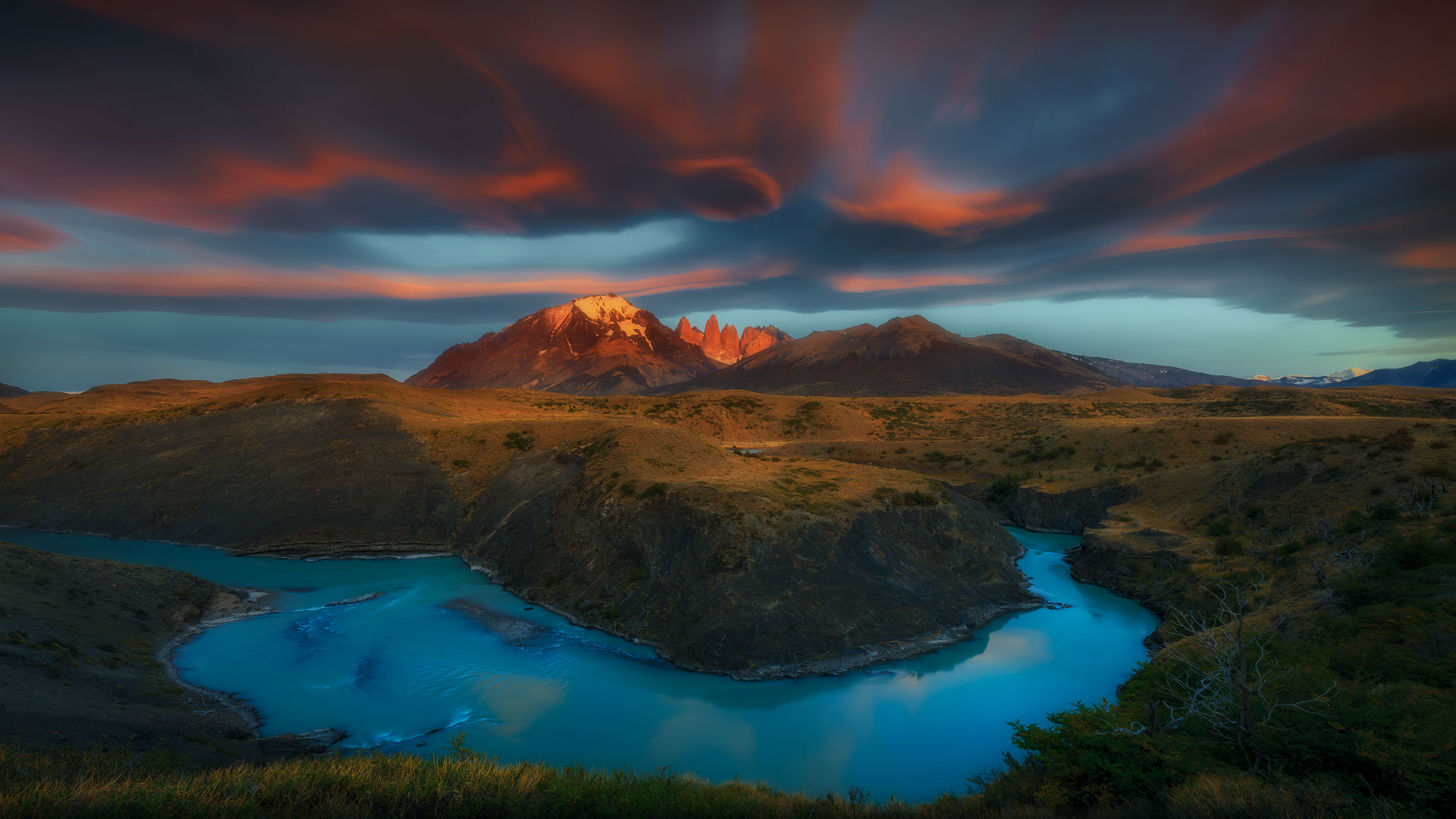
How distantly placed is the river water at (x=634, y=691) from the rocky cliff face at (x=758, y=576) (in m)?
1.29

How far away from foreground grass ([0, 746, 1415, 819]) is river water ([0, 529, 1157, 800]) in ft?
20.0

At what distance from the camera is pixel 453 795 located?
12.6m

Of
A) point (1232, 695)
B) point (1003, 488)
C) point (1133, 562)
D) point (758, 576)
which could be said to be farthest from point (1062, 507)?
point (1232, 695)

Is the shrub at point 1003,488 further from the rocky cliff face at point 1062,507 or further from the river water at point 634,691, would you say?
the river water at point 634,691

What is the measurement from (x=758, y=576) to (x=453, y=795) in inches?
793

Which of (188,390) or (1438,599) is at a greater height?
(188,390)

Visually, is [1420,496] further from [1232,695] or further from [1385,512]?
[1232,695]

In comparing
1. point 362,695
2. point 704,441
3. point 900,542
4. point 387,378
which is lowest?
point 362,695

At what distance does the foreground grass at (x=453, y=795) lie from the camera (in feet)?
34.5

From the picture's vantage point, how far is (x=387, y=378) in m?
106

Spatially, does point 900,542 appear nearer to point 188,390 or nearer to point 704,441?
point 704,441

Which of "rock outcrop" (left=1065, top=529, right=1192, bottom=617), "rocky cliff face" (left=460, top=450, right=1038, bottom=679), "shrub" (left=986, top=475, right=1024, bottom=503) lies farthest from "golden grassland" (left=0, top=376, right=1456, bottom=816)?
"rocky cliff face" (left=460, top=450, right=1038, bottom=679)

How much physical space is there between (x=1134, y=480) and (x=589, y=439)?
5410 centimetres

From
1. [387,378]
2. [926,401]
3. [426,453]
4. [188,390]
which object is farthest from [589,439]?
[188,390]
